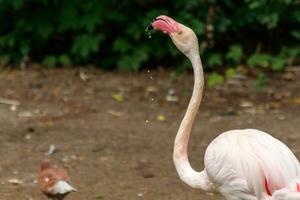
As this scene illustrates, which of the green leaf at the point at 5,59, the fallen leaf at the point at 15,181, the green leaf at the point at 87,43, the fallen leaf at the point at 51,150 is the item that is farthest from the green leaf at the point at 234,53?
the fallen leaf at the point at 15,181

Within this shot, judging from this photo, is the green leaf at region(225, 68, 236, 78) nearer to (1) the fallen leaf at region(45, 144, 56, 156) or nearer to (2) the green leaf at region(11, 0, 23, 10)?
(2) the green leaf at region(11, 0, 23, 10)

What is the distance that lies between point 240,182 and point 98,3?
17.2 ft

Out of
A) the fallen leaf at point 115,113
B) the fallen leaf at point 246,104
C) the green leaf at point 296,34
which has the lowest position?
the fallen leaf at point 115,113

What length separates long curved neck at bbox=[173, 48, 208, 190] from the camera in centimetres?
455

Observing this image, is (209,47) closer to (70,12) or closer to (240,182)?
(70,12)

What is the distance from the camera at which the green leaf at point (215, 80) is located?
28.8 ft

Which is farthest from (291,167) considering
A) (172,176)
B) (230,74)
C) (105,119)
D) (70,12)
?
(70,12)

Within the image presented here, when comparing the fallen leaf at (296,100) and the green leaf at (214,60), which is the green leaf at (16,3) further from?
the fallen leaf at (296,100)

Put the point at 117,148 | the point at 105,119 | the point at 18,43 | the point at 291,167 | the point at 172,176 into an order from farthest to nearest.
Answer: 1. the point at 18,43
2. the point at 105,119
3. the point at 117,148
4. the point at 172,176
5. the point at 291,167

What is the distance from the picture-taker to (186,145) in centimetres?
466

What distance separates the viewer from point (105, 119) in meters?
7.56

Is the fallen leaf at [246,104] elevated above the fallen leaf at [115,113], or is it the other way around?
the fallen leaf at [246,104]

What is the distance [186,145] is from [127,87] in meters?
4.04

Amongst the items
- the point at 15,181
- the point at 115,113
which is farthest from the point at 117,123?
the point at 15,181
